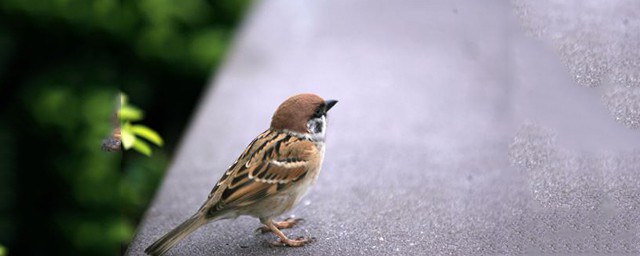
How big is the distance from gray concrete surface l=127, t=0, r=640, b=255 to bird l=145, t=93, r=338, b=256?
0.23 meters

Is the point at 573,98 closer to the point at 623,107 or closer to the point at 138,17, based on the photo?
the point at 623,107

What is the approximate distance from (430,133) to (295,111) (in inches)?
50.2

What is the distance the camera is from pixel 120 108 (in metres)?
3.27

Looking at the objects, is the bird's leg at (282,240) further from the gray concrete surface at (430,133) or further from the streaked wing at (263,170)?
the streaked wing at (263,170)

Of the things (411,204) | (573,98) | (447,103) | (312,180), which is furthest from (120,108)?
(573,98)

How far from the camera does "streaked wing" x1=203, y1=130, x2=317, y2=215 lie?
2602 millimetres

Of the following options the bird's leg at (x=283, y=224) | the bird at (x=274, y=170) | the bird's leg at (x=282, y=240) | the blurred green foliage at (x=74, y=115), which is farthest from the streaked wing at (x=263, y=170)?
the blurred green foliage at (x=74, y=115)

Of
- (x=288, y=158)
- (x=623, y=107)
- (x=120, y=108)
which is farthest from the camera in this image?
(x=120, y=108)

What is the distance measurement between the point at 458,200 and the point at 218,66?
82.6 inches

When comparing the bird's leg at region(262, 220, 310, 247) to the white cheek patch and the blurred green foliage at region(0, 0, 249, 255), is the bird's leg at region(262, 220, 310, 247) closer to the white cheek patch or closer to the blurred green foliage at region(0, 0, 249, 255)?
the white cheek patch

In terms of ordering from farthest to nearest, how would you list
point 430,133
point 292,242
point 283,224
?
point 430,133 → point 283,224 → point 292,242

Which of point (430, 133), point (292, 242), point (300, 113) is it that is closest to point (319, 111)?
point (300, 113)

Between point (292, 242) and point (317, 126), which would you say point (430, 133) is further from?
point (317, 126)

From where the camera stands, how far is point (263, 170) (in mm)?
2658
